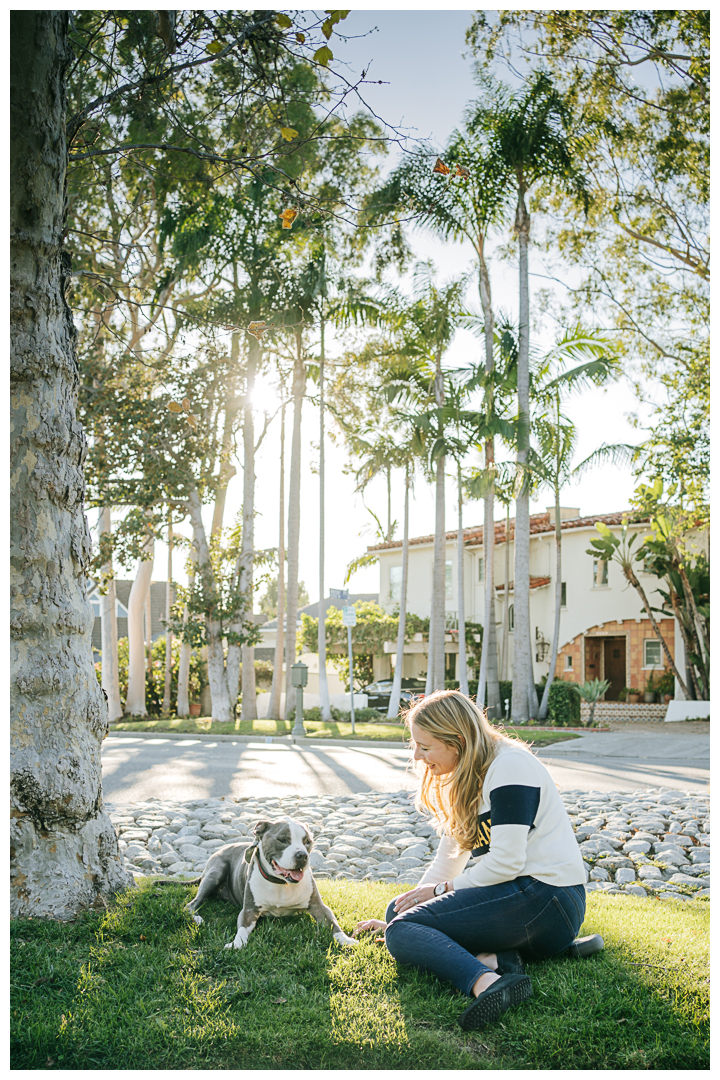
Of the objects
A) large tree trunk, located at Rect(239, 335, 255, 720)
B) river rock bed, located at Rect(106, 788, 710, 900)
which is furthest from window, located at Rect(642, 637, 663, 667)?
river rock bed, located at Rect(106, 788, 710, 900)

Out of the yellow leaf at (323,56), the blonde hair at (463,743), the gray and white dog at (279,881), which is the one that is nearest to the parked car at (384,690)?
the gray and white dog at (279,881)

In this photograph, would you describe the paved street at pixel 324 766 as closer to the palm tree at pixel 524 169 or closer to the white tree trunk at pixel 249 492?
the palm tree at pixel 524 169

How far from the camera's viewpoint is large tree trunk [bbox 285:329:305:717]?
22266 mm

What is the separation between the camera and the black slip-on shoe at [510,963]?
362 centimetres

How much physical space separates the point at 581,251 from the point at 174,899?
66.6 ft

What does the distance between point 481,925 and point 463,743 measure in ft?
2.61

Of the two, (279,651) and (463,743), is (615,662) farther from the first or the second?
(463,743)

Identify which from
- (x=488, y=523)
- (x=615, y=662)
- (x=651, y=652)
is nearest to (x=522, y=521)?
(x=488, y=523)

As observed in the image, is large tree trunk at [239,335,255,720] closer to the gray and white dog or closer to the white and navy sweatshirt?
the gray and white dog

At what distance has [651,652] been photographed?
2881cm

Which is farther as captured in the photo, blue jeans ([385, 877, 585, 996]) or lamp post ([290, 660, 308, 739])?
lamp post ([290, 660, 308, 739])

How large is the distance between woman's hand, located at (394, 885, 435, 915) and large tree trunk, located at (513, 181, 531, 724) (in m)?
17.8

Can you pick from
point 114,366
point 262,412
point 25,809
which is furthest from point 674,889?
point 262,412

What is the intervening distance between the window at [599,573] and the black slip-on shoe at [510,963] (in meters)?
26.9
